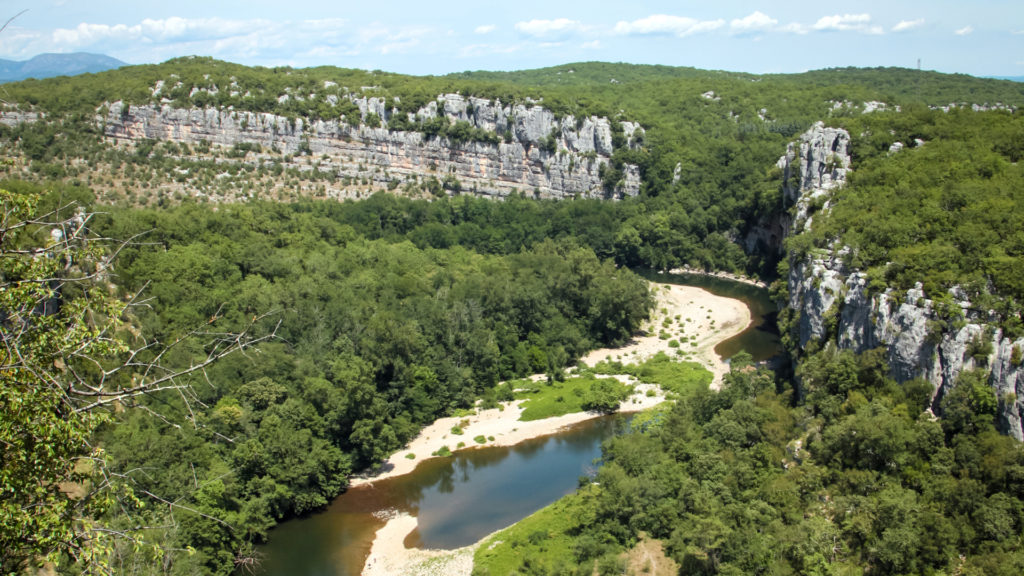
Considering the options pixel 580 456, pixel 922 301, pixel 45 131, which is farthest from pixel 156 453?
pixel 45 131

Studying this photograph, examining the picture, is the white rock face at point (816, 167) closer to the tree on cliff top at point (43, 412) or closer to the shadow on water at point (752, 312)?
the shadow on water at point (752, 312)

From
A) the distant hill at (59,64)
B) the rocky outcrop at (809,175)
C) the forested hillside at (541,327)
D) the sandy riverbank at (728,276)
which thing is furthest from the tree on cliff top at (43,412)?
the distant hill at (59,64)

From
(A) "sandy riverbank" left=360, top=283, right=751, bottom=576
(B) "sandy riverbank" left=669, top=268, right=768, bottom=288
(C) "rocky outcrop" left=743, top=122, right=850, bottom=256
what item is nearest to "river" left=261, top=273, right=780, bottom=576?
(A) "sandy riverbank" left=360, top=283, right=751, bottom=576

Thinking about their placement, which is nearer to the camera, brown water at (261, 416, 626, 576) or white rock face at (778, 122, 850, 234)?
brown water at (261, 416, 626, 576)

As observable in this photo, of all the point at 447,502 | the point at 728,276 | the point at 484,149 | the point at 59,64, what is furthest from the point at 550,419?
the point at 59,64

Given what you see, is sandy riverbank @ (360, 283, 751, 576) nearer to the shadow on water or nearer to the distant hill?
the shadow on water

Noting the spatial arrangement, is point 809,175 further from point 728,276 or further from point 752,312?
point 728,276
